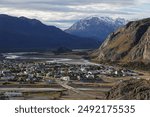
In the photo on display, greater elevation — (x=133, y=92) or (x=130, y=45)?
(x=133, y=92)

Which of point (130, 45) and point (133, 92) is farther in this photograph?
point (130, 45)

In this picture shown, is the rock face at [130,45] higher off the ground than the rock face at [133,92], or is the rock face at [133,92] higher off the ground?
A: the rock face at [133,92]

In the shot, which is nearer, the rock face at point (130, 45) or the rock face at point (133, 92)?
the rock face at point (133, 92)

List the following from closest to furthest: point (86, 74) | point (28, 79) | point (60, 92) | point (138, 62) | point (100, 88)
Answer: point (60, 92) → point (100, 88) → point (28, 79) → point (86, 74) → point (138, 62)

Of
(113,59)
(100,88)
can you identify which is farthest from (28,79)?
(113,59)

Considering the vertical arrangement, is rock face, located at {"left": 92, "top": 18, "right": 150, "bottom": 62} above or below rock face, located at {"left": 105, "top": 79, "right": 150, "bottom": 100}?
below

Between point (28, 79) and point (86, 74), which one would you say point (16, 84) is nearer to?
point (28, 79)

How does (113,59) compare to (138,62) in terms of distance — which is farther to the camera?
(113,59)

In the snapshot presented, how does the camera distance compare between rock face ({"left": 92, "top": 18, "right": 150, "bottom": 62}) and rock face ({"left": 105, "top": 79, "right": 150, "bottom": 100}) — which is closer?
rock face ({"left": 105, "top": 79, "right": 150, "bottom": 100})
